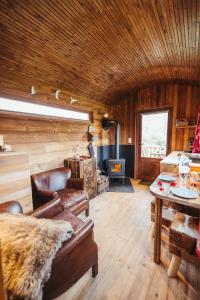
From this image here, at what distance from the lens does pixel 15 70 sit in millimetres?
2146

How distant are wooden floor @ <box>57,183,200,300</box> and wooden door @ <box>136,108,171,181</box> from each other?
82.3 inches

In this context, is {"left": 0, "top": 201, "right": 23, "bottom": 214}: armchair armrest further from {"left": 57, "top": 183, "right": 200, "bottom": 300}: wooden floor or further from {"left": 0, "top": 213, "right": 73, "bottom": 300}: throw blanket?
{"left": 57, "top": 183, "right": 200, "bottom": 300}: wooden floor

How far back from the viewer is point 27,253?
865 millimetres

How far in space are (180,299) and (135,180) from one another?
11.1 ft

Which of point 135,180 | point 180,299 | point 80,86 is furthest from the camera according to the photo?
point 135,180

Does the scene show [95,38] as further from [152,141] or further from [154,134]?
[152,141]

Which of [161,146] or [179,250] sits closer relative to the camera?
[179,250]

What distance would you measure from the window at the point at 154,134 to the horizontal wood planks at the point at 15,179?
3.47 m

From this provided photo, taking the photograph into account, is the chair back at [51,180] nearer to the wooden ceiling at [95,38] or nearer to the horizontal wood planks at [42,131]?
the horizontal wood planks at [42,131]

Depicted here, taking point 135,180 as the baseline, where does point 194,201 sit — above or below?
above

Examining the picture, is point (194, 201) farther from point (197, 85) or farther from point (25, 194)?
point (197, 85)

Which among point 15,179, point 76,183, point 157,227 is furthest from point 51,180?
point 157,227

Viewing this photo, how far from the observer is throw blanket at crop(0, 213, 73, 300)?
2.65 feet

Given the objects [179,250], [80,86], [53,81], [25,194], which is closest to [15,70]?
[53,81]
